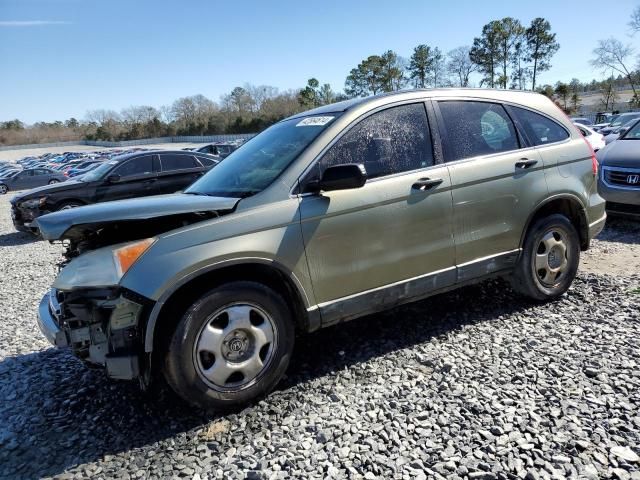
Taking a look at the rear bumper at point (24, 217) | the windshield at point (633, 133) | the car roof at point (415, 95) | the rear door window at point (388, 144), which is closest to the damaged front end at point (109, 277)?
the rear door window at point (388, 144)

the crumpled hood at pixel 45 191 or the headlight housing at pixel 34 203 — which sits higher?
the crumpled hood at pixel 45 191

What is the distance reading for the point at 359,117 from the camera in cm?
335

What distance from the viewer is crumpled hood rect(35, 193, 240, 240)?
265 cm

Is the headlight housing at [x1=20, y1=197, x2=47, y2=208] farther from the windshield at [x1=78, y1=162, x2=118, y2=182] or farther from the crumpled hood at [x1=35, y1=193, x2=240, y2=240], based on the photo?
the crumpled hood at [x1=35, y1=193, x2=240, y2=240]

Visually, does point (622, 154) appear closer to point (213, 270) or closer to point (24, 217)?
point (213, 270)

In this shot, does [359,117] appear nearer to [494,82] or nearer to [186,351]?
[186,351]

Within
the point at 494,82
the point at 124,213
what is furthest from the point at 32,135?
the point at 124,213

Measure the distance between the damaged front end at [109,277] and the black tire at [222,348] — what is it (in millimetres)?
223

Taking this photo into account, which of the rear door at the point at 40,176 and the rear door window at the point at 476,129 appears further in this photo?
the rear door at the point at 40,176

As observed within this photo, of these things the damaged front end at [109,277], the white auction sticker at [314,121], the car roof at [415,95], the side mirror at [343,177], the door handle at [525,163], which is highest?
the car roof at [415,95]

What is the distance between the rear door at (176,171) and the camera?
10.4 m

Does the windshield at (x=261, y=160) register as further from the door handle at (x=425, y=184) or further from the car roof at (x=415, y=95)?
the door handle at (x=425, y=184)

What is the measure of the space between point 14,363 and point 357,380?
3.03 meters

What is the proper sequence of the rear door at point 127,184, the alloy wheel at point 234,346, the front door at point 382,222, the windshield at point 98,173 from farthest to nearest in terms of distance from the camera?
the windshield at point 98,173 < the rear door at point 127,184 < the front door at point 382,222 < the alloy wheel at point 234,346
